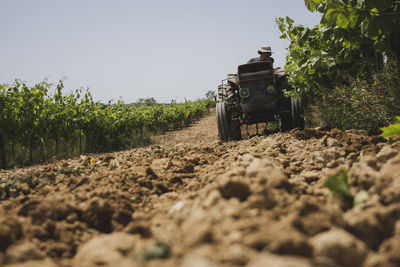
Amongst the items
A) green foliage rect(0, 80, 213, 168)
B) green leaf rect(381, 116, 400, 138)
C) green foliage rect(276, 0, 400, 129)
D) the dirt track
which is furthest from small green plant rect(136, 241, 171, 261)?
green foliage rect(0, 80, 213, 168)

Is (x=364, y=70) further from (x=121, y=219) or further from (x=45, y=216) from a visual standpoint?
(x=45, y=216)

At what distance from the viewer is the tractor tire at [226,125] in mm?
6324

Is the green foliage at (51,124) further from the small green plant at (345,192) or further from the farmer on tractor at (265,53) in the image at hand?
the small green plant at (345,192)

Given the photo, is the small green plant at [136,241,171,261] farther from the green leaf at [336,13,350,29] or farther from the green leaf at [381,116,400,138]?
the green leaf at [336,13,350,29]

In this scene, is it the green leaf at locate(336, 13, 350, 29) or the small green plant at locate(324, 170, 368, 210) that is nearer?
the small green plant at locate(324, 170, 368, 210)

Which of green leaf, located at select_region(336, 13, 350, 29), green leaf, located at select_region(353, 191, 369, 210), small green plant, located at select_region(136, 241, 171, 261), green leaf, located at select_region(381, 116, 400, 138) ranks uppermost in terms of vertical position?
green leaf, located at select_region(336, 13, 350, 29)

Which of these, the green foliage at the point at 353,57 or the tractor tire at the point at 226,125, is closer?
the green foliage at the point at 353,57

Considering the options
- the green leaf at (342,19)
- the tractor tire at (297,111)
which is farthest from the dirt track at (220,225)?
the tractor tire at (297,111)

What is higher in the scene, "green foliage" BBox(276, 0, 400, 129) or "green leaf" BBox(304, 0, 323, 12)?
"green leaf" BBox(304, 0, 323, 12)

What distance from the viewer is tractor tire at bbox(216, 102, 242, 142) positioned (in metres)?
6.32

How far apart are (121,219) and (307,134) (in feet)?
10.4

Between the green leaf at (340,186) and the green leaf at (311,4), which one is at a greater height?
the green leaf at (311,4)

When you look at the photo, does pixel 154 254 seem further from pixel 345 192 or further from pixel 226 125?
pixel 226 125

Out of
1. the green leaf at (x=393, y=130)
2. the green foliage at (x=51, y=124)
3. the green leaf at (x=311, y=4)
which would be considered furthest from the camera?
the green foliage at (x=51, y=124)
